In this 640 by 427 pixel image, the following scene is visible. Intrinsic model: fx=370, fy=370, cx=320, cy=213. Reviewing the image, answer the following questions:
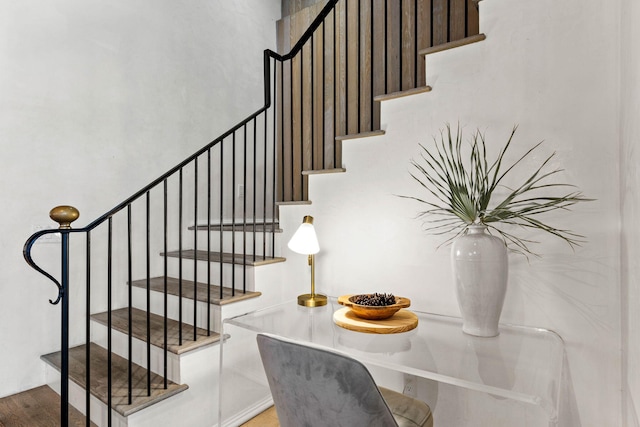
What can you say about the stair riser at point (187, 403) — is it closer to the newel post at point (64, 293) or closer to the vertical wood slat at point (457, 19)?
the newel post at point (64, 293)

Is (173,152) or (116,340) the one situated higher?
(173,152)

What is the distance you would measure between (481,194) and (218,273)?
172 centimetres

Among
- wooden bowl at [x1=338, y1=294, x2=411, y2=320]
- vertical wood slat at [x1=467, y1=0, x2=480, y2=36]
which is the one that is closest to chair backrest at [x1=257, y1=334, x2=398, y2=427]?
wooden bowl at [x1=338, y1=294, x2=411, y2=320]

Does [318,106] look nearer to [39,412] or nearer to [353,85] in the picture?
[353,85]

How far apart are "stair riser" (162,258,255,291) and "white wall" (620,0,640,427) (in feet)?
5.82

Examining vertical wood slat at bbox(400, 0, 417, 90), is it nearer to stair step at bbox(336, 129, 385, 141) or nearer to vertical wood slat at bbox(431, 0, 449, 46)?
vertical wood slat at bbox(431, 0, 449, 46)

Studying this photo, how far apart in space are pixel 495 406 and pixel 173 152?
2.74 metres

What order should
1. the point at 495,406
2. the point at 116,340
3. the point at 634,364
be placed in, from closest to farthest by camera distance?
the point at 634,364, the point at 495,406, the point at 116,340

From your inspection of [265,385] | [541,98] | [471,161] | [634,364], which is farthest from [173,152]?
[634,364]

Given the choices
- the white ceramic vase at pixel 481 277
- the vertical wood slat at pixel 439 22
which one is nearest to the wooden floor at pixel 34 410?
the white ceramic vase at pixel 481 277

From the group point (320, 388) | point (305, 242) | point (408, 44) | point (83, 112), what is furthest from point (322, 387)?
point (83, 112)

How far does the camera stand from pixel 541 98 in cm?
160

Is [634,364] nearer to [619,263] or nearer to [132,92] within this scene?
[619,263]

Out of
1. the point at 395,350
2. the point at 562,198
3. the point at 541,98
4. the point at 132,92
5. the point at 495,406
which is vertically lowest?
the point at 495,406
